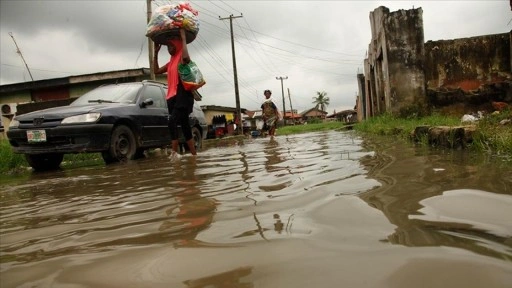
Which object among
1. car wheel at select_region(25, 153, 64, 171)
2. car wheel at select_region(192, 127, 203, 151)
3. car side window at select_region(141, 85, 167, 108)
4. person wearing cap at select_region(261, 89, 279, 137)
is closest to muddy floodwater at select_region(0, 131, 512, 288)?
car wheel at select_region(25, 153, 64, 171)

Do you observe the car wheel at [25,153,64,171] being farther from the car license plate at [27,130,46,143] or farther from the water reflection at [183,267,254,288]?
the water reflection at [183,267,254,288]

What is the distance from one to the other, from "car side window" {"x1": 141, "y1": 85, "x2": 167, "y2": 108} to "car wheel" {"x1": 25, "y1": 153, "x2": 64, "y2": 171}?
1.58 m

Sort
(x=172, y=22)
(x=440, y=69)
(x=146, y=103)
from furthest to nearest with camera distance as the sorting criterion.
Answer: (x=440, y=69), (x=146, y=103), (x=172, y=22)

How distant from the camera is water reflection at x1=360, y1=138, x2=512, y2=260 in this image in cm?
107

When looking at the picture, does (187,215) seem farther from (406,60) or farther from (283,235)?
(406,60)

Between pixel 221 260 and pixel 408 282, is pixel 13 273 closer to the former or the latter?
pixel 221 260

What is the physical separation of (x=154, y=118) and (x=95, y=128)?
1355mm

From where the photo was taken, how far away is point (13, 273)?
112 centimetres

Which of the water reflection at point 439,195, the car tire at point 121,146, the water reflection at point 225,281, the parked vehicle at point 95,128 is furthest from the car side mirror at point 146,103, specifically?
the water reflection at point 225,281

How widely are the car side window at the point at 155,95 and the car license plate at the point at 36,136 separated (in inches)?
64.0

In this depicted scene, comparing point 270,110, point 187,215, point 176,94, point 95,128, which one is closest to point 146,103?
point 95,128

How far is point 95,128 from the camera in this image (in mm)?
5129

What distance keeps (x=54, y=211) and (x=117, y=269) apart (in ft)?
3.90

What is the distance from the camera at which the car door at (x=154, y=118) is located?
614 cm
